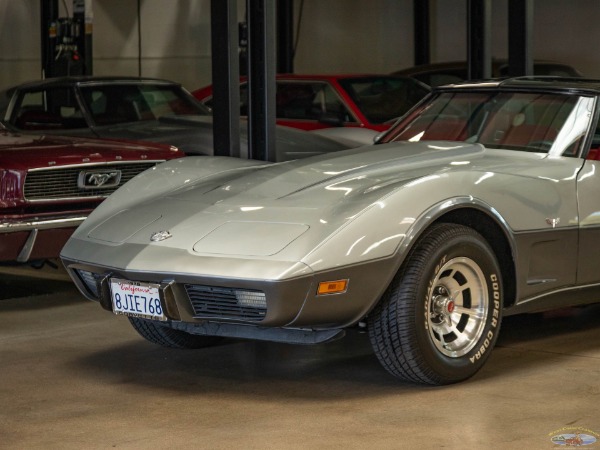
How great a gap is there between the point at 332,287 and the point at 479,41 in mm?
5007

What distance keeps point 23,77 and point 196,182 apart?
412 inches

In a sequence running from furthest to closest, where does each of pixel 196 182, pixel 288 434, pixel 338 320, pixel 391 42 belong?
pixel 391 42 → pixel 196 182 → pixel 338 320 → pixel 288 434

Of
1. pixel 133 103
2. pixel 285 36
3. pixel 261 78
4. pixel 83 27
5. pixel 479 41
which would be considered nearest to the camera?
pixel 261 78

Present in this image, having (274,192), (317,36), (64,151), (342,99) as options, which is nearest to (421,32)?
(317,36)

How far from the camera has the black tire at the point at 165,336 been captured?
5.78 m

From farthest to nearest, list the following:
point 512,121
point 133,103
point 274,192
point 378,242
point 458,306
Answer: point 133,103 → point 512,121 → point 274,192 → point 458,306 → point 378,242

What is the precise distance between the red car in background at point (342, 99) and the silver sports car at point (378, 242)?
5317mm

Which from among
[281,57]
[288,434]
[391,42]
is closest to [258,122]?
[288,434]

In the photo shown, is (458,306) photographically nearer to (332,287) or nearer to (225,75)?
(332,287)

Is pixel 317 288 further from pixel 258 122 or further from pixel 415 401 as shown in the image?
pixel 258 122

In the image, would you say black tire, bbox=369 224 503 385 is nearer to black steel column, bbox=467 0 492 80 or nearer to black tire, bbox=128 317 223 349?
black tire, bbox=128 317 223 349

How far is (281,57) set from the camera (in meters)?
17.3

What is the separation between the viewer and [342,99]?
37.7ft

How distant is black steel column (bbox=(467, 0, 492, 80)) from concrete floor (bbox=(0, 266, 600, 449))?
316cm
